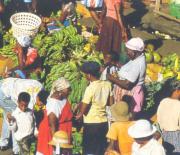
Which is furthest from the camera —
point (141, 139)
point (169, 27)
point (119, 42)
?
point (169, 27)

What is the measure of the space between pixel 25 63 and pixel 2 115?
921 millimetres

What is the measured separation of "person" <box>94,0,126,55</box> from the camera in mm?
13734

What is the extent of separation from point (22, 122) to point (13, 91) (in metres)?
0.62

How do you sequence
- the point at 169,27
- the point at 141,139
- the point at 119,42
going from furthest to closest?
the point at 169,27
the point at 119,42
the point at 141,139

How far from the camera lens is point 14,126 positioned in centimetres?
1075

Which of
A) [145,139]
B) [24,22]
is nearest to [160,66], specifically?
[24,22]

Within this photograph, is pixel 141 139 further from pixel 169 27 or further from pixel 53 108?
pixel 169 27

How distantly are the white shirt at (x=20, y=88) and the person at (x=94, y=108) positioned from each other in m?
0.78

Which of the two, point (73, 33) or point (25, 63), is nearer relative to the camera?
point (25, 63)

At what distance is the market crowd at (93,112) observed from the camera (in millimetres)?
9547

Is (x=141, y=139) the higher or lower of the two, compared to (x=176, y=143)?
higher

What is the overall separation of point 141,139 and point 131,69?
203 cm

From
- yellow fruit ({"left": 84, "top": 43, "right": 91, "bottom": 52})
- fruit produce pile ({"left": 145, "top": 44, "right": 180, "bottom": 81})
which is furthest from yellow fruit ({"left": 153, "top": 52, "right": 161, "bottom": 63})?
yellow fruit ({"left": 84, "top": 43, "right": 91, "bottom": 52})

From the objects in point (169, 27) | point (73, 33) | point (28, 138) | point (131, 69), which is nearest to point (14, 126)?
point (28, 138)
